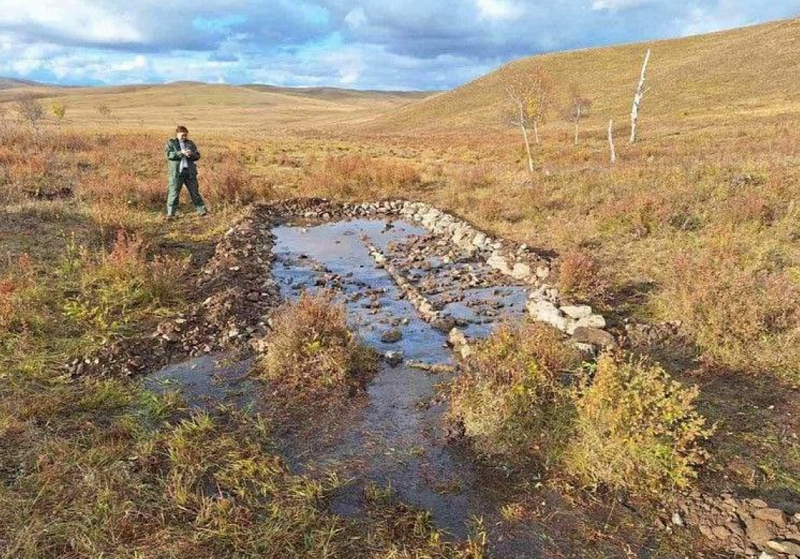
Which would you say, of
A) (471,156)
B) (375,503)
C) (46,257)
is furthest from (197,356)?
(471,156)

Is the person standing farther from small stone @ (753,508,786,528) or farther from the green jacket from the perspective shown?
small stone @ (753,508,786,528)

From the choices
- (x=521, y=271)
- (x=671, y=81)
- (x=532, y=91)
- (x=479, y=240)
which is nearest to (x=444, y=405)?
(x=521, y=271)

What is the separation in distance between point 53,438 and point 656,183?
14.8 meters

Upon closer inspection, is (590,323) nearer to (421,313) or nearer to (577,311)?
(577,311)

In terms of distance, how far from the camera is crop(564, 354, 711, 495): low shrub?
4.52 metres

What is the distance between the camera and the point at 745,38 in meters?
74.8

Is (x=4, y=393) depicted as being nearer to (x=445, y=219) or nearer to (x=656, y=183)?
(x=445, y=219)

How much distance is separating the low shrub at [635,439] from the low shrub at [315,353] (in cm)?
267

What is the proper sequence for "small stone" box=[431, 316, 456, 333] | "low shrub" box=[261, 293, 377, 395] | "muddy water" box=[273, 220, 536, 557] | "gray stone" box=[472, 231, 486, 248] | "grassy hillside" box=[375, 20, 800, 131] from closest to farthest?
"muddy water" box=[273, 220, 536, 557]
"low shrub" box=[261, 293, 377, 395]
"small stone" box=[431, 316, 456, 333]
"gray stone" box=[472, 231, 486, 248]
"grassy hillside" box=[375, 20, 800, 131]

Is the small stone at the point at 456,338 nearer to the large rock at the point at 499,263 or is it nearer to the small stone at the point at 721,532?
the large rock at the point at 499,263

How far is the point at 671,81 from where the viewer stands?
64.8 metres

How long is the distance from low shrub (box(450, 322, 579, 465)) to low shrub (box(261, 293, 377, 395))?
4.73 feet

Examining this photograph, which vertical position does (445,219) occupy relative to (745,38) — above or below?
below

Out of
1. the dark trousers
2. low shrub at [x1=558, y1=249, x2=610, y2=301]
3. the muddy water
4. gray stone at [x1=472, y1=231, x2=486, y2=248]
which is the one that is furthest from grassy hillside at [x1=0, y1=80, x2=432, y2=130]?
low shrub at [x1=558, y1=249, x2=610, y2=301]
